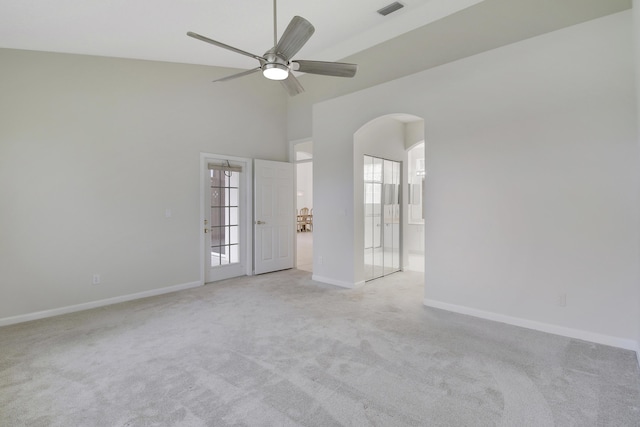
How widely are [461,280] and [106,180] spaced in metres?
4.62

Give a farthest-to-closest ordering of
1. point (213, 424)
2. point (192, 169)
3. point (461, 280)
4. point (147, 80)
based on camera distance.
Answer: point (192, 169), point (147, 80), point (461, 280), point (213, 424)

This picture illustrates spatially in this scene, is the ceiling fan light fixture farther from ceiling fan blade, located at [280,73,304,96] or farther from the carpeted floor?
the carpeted floor

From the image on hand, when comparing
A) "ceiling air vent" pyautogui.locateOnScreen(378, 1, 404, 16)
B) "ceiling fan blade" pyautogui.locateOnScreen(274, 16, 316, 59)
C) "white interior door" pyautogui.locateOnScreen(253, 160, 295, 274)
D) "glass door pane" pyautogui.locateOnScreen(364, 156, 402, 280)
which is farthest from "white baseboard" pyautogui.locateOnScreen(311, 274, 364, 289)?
"ceiling air vent" pyautogui.locateOnScreen(378, 1, 404, 16)

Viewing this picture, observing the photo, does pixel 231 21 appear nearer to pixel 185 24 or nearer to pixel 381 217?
pixel 185 24

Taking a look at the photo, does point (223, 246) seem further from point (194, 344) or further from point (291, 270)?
point (194, 344)

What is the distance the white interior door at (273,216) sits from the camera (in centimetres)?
578

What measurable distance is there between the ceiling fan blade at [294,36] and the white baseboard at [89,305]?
3.79m

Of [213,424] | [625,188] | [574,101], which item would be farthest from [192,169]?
[625,188]

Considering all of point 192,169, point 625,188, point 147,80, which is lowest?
point 625,188

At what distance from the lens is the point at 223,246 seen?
549cm

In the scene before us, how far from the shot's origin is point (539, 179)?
127 inches

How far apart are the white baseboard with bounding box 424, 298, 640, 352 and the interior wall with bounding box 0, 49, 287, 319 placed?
3774 mm

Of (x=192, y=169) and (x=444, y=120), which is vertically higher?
(x=444, y=120)

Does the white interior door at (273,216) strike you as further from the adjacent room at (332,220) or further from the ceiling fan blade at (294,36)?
the ceiling fan blade at (294,36)
